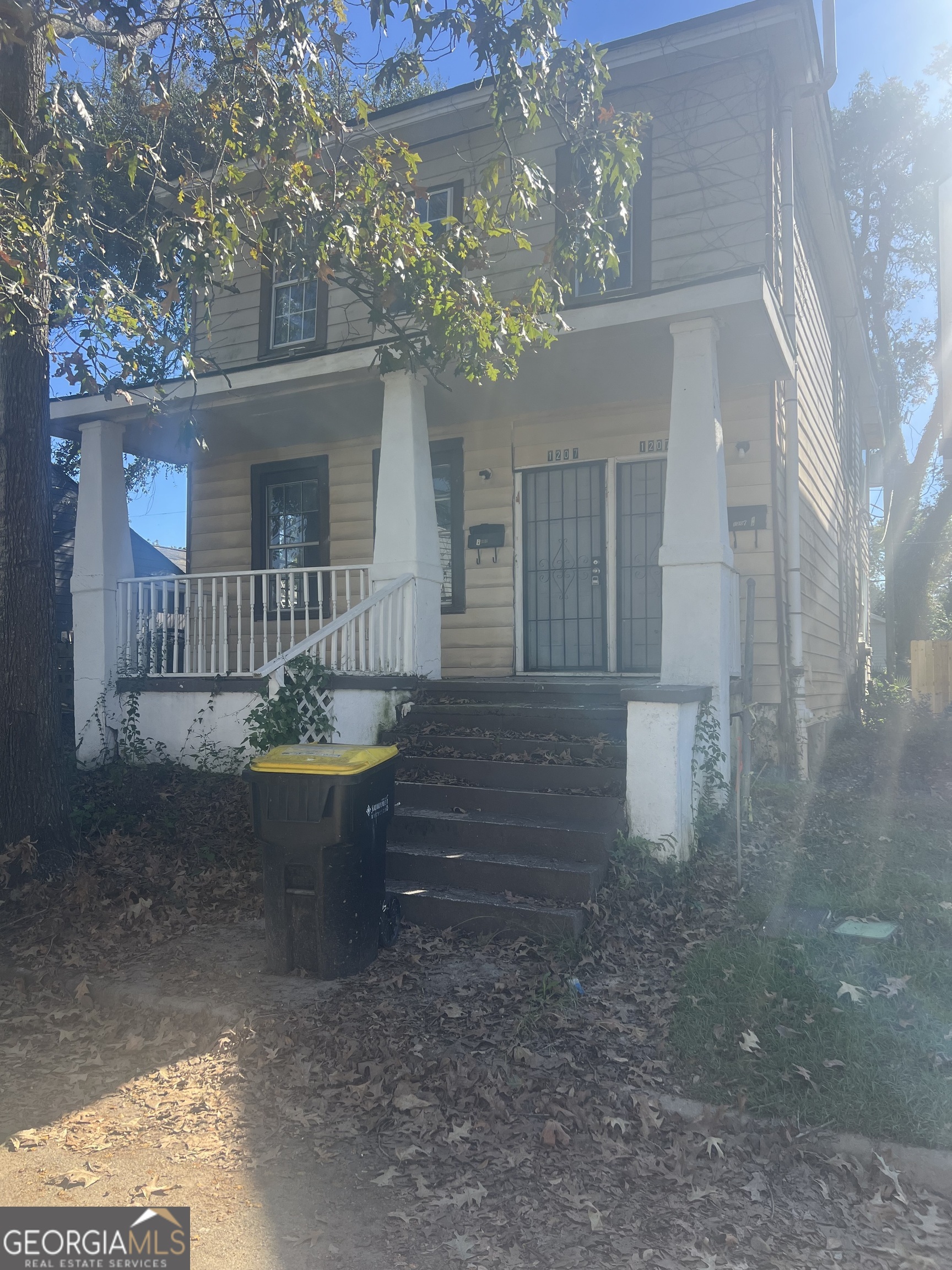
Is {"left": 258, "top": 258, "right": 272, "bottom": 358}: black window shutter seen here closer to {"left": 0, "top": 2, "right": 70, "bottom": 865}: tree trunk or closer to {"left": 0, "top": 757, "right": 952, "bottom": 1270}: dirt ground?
{"left": 0, "top": 2, "right": 70, "bottom": 865}: tree trunk

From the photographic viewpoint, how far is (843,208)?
39.8 ft

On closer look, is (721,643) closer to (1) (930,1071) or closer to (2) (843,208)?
(1) (930,1071)

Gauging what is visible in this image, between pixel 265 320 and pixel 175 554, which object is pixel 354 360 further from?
pixel 175 554

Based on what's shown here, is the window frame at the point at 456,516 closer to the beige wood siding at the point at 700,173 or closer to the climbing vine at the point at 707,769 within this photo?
the beige wood siding at the point at 700,173

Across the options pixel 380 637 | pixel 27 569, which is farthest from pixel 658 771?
pixel 27 569

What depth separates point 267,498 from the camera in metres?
11.2

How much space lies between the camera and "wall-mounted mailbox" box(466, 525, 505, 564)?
31.9 feet

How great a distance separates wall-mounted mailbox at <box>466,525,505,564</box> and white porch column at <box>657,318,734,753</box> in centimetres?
298

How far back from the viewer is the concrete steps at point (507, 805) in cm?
530

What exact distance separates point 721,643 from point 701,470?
1303mm

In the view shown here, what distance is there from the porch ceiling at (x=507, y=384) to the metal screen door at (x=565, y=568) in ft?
2.67

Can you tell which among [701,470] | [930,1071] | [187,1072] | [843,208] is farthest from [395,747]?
[843,208]

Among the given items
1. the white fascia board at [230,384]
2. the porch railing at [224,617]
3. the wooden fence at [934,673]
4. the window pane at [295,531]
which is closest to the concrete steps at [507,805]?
the porch railing at [224,617]

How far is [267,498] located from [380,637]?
4.24 metres
